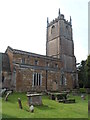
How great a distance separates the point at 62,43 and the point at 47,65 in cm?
1030

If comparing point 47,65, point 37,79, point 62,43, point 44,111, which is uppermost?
point 62,43

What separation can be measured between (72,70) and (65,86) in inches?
244

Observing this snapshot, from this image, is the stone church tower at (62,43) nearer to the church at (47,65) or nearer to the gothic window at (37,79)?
the church at (47,65)

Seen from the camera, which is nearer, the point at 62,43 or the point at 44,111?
the point at 44,111

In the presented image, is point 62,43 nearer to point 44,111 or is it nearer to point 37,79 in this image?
point 37,79

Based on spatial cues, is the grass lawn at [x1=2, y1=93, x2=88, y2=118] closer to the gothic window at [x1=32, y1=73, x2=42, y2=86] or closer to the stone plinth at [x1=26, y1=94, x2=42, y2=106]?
the stone plinth at [x1=26, y1=94, x2=42, y2=106]

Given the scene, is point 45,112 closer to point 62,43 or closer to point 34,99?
point 34,99

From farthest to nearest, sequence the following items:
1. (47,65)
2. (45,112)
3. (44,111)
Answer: (47,65) < (44,111) < (45,112)

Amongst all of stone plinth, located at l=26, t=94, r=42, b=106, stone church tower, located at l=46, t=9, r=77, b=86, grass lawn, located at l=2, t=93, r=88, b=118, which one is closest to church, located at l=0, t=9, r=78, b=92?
stone church tower, located at l=46, t=9, r=77, b=86

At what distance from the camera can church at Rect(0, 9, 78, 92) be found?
3309 centimetres

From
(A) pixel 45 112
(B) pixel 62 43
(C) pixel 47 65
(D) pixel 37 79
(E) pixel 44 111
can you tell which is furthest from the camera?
(B) pixel 62 43

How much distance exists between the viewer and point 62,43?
4709 centimetres

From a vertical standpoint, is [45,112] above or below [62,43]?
below

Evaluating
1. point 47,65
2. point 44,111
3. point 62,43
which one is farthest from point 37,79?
point 44,111
